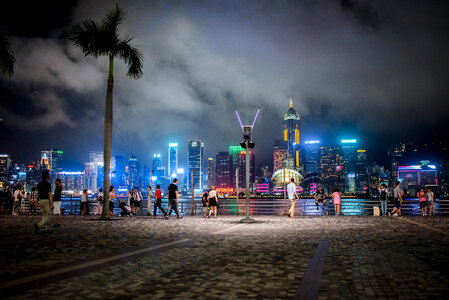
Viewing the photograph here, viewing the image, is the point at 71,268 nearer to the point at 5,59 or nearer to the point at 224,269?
the point at 224,269

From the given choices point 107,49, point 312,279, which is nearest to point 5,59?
point 107,49

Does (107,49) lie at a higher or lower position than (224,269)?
higher

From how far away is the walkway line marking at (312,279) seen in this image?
469 cm

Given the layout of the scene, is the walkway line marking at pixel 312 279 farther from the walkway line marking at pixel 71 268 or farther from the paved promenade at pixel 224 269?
the walkway line marking at pixel 71 268

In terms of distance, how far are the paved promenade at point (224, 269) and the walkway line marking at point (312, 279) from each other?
1cm

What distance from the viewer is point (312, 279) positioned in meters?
5.59

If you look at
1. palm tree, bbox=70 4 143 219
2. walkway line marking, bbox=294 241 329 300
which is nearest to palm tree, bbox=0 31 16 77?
palm tree, bbox=70 4 143 219

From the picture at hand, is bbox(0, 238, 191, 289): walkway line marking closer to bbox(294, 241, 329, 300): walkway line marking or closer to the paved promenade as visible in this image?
the paved promenade

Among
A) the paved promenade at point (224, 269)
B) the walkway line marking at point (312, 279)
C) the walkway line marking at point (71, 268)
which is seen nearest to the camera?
the walkway line marking at point (312, 279)

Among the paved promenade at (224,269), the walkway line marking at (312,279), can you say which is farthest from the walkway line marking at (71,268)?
the walkway line marking at (312,279)

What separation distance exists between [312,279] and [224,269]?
1577 mm

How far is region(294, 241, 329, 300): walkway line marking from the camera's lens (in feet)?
15.4

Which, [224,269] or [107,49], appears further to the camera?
[107,49]

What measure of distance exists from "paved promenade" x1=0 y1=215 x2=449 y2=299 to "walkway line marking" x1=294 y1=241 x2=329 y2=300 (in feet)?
0.04
